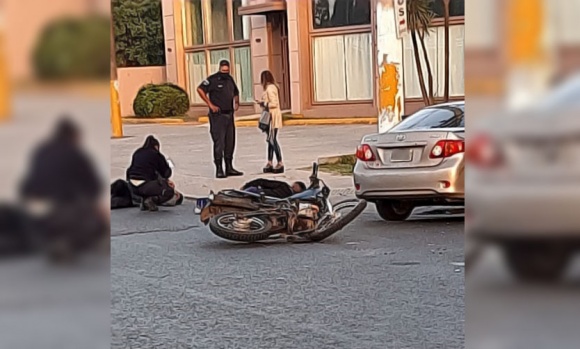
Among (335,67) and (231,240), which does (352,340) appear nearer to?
(231,240)

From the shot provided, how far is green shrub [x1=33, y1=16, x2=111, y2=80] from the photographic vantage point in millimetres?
1424

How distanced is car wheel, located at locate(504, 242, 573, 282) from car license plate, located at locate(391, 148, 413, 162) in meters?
0.84

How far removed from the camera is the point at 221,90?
2.27 m

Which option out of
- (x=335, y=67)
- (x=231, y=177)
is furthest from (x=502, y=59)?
(x=231, y=177)

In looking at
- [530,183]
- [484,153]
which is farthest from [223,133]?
[530,183]

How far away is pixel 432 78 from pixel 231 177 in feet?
2.32

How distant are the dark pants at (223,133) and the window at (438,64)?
1.84 feet

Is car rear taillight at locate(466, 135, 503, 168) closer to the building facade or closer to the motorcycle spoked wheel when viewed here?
the building facade

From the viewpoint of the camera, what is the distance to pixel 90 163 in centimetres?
150

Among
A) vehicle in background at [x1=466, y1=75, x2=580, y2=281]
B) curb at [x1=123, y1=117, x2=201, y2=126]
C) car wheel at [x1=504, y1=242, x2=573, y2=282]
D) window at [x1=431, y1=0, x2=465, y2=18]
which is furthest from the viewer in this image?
curb at [x1=123, y1=117, x2=201, y2=126]

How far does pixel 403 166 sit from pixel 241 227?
1.81ft

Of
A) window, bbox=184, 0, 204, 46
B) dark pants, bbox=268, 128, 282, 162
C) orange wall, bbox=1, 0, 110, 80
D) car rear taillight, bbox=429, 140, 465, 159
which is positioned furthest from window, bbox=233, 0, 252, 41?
orange wall, bbox=1, 0, 110, 80

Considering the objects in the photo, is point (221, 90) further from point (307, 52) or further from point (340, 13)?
point (340, 13)

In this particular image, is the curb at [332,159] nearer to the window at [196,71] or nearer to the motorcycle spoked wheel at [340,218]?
the motorcycle spoked wheel at [340,218]
